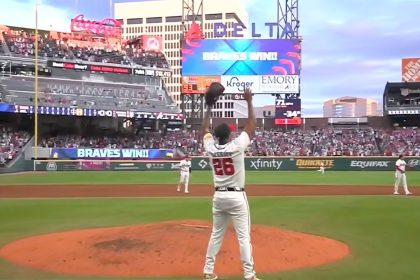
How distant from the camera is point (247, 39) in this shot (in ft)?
185

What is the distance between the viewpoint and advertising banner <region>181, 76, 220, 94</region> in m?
56.5

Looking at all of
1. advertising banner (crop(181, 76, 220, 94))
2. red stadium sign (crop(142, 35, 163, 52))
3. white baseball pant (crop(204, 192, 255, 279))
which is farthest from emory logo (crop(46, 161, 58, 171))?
white baseball pant (crop(204, 192, 255, 279))

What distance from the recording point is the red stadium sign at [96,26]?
6831 centimetres

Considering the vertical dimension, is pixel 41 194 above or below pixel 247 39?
below

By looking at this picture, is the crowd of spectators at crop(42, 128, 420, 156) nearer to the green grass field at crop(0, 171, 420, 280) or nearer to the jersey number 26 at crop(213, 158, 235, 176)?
the green grass field at crop(0, 171, 420, 280)

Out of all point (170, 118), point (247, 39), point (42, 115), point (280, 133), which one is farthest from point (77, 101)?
point (280, 133)

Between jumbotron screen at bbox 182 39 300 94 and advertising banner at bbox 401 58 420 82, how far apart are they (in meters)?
16.7

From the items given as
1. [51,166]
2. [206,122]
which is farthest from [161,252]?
[51,166]

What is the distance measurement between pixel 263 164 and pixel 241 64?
12498 mm

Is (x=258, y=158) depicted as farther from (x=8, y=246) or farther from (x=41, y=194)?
(x=8, y=246)

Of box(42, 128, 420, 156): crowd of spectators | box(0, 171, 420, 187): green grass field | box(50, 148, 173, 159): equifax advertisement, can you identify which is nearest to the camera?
box(0, 171, 420, 187): green grass field

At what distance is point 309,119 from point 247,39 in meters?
17.7

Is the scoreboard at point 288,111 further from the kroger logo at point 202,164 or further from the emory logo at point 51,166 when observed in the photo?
the emory logo at point 51,166

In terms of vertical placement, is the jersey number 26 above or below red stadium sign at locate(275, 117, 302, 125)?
below
